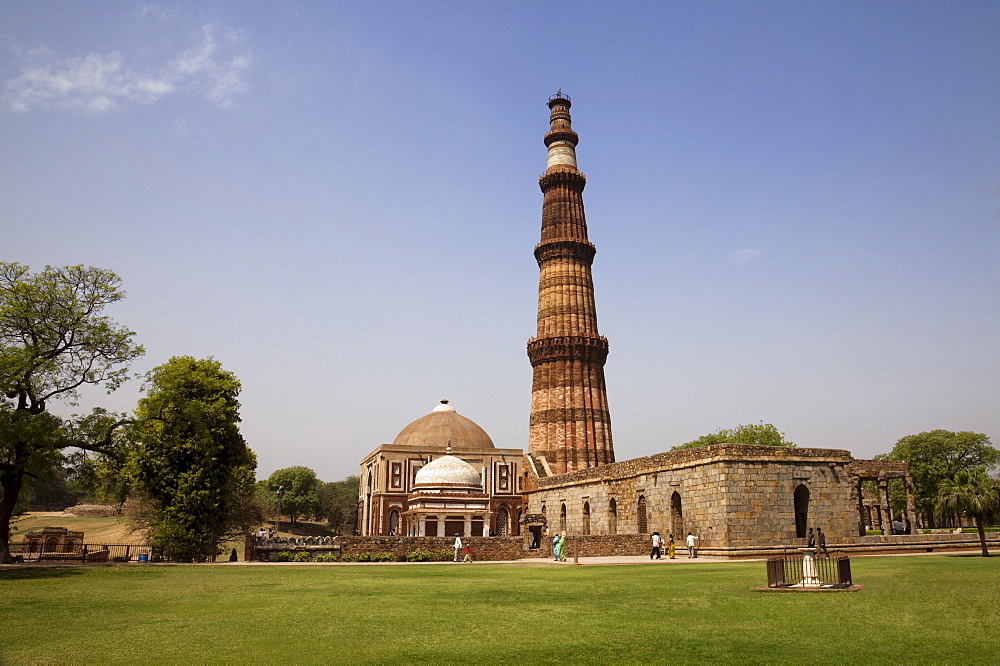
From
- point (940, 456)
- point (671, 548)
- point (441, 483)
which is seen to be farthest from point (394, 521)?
point (940, 456)

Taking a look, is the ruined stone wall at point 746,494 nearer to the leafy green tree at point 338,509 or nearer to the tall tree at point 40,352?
the tall tree at point 40,352

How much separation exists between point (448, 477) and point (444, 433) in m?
12.9

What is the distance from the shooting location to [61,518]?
62375mm

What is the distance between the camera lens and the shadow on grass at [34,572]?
17.4 m

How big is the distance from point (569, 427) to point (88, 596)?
37105 millimetres

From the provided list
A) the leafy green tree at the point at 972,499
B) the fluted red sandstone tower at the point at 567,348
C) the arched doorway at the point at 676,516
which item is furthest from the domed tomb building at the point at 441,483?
the leafy green tree at the point at 972,499

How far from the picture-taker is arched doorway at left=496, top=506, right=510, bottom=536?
47781 mm

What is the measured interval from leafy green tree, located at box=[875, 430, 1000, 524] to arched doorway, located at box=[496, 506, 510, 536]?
30.8 m

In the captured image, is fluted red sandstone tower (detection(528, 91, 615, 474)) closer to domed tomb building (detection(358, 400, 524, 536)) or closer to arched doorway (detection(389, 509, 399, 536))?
domed tomb building (detection(358, 400, 524, 536))

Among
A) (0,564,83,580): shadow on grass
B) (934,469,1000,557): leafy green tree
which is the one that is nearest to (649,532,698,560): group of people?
(934,469,1000,557): leafy green tree

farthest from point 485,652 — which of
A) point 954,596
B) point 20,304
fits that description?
point 20,304

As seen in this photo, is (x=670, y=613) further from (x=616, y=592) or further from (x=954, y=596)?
(x=954, y=596)

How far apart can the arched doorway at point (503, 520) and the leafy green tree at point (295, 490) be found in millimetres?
35722

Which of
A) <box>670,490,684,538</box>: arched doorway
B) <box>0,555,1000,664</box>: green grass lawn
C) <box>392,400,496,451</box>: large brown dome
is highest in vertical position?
<box>392,400,496,451</box>: large brown dome
